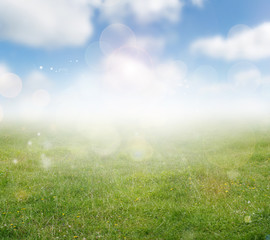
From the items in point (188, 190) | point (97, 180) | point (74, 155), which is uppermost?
point (74, 155)

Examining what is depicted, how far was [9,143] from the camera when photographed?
902 inches

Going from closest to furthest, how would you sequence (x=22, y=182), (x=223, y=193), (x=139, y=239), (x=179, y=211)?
1. (x=139, y=239)
2. (x=179, y=211)
3. (x=223, y=193)
4. (x=22, y=182)

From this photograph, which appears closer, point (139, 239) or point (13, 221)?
point (139, 239)

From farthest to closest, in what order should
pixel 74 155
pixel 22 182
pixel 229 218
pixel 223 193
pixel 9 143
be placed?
pixel 9 143 → pixel 74 155 → pixel 22 182 → pixel 223 193 → pixel 229 218

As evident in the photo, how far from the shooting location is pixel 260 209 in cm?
845

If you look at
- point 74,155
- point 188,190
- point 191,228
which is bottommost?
point 191,228

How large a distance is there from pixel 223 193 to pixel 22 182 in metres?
9.75

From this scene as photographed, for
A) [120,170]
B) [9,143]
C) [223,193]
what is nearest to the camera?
[223,193]

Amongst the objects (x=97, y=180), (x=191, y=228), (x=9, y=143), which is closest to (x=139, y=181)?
(x=97, y=180)

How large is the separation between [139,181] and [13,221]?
6.15 m

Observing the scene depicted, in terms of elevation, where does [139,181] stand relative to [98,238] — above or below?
above

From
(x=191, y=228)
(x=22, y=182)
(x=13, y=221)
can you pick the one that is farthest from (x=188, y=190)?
(x=22, y=182)

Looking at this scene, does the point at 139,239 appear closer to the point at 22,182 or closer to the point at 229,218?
the point at 229,218

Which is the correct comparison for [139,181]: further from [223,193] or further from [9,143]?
[9,143]
